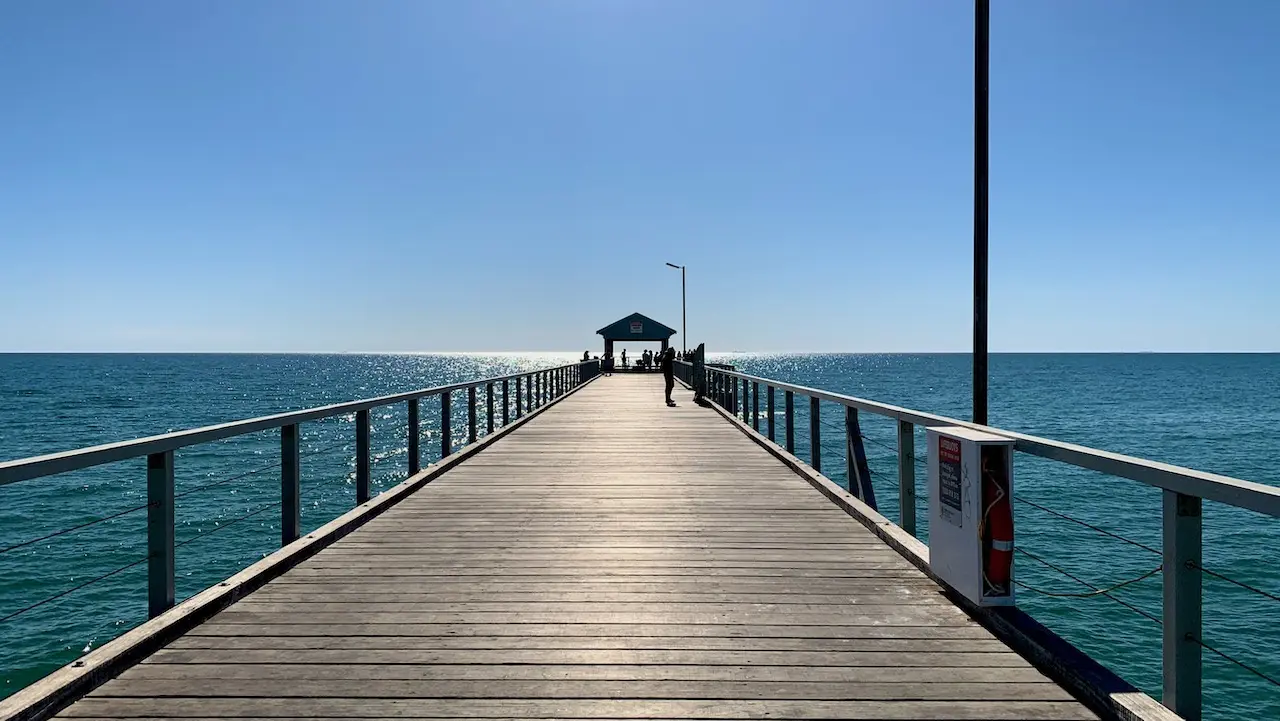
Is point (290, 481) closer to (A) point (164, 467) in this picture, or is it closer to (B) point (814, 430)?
(A) point (164, 467)

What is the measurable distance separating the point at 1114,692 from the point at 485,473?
6.85 m

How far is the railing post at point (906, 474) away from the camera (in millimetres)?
5340

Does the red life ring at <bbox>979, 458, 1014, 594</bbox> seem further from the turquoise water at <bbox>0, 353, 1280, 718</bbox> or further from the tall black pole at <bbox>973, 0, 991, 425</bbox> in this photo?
the turquoise water at <bbox>0, 353, 1280, 718</bbox>

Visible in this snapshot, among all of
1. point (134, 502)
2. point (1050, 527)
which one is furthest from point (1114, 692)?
point (134, 502)

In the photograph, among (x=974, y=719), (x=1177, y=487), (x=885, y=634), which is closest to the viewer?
(x=1177, y=487)

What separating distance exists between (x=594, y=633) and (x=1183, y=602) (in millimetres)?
2474

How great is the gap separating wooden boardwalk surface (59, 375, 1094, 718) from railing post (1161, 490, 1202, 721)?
1.25ft

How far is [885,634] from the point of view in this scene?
3.83m

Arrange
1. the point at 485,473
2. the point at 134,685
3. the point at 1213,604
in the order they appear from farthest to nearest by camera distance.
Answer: the point at 1213,604 < the point at 485,473 < the point at 134,685

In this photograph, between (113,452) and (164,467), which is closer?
(113,452)

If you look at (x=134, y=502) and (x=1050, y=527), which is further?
(x=134, y=502)

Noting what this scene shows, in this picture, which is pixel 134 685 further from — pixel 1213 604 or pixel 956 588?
pixel 1213 604

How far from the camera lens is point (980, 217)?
6.23m

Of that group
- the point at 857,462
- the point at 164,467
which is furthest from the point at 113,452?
the point at 857,462
